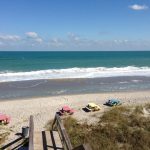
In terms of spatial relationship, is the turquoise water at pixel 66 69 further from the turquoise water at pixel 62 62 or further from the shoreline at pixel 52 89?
the shoreline at pixel 52 89

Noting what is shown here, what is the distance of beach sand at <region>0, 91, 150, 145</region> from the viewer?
65.3 feet

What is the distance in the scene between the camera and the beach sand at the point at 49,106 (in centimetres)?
1989

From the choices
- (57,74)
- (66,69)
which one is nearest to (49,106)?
(57,74)

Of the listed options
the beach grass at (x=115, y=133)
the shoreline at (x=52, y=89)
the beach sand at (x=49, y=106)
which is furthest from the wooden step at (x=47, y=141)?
the shoreline at (x=52, y=89)

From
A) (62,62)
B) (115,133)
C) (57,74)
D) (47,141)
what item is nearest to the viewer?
(47,141)

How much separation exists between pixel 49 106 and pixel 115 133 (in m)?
10.4

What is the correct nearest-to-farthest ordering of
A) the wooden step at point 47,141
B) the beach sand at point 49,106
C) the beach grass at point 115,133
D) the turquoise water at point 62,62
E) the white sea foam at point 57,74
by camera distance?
1. the wooden step at point 47,141
2. the beach grass at point 115,133
3. the beach sand at point 49,106
4. the white sea foam at point 57,74
5. the turquoise water at point 62,62

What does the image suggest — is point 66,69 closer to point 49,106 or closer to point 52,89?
point 52,89

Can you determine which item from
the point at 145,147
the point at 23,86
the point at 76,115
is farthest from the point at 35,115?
the point at 23,86

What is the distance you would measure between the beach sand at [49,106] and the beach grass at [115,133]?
195 cm

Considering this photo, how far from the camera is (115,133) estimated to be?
1479cm

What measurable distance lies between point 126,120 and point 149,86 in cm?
1826

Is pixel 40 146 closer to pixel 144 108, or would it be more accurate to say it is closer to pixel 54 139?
pixel 54 139

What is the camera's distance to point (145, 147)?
1294 cm
